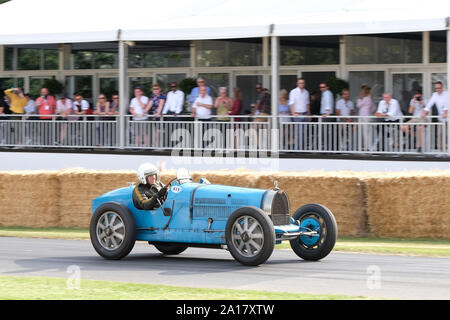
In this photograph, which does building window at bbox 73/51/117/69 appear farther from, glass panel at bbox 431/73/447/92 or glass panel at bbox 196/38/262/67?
glass panel at bbox 431/73/447/92

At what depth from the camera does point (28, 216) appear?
794 inches

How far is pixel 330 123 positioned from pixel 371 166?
1.52m

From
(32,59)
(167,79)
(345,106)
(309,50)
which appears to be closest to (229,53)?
(167,79)

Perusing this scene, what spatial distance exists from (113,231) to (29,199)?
7.28 m

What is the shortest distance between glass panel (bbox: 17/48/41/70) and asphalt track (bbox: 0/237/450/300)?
1681 centimetres

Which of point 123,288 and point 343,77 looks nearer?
point 123,288

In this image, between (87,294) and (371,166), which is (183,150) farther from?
(87,294)

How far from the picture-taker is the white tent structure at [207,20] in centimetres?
2170

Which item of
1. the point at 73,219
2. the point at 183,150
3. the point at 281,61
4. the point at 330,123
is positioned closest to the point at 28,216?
the point at 73,219

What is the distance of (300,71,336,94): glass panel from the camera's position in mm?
26016

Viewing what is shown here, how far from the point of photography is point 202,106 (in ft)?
79.2

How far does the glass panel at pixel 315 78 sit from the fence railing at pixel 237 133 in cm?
246

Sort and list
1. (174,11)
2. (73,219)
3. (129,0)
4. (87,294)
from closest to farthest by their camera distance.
Result: (87,294) < (73,219) < (174,11) < (129,0)

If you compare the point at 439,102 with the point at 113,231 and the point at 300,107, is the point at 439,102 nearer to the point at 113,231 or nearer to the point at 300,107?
the point at 300,107
